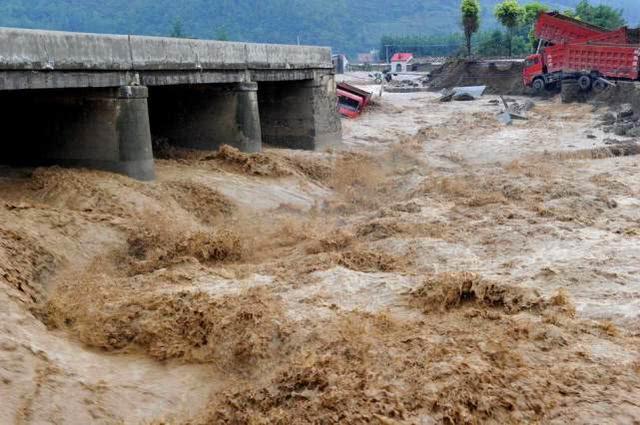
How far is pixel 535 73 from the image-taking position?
93.8 feet

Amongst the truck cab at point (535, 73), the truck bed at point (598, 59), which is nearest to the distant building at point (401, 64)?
the truck cab at point (535, 73)

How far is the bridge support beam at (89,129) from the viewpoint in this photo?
991cm

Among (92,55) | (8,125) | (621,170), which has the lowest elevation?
(621,170)

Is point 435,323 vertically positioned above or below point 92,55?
below

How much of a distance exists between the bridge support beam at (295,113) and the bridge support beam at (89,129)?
539 cm

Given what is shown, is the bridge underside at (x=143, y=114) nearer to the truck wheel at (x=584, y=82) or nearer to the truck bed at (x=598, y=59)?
the truck bed at (x=598, y=59)

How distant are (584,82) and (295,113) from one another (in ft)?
46.0

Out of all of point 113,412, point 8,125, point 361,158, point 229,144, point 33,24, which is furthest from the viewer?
point 33,24

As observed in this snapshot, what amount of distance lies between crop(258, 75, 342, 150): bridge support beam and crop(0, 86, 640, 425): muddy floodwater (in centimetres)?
252

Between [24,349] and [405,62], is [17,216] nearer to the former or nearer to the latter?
[24,349]

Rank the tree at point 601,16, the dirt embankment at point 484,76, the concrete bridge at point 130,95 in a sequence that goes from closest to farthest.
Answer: the concrete bridge at point 130,95 < the dirt embankment at point 484,76 < the tree at point 601,16

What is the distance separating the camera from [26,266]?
6926 mm

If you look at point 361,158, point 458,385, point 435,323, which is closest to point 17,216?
point 435,323

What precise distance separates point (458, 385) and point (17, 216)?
5211 mm
